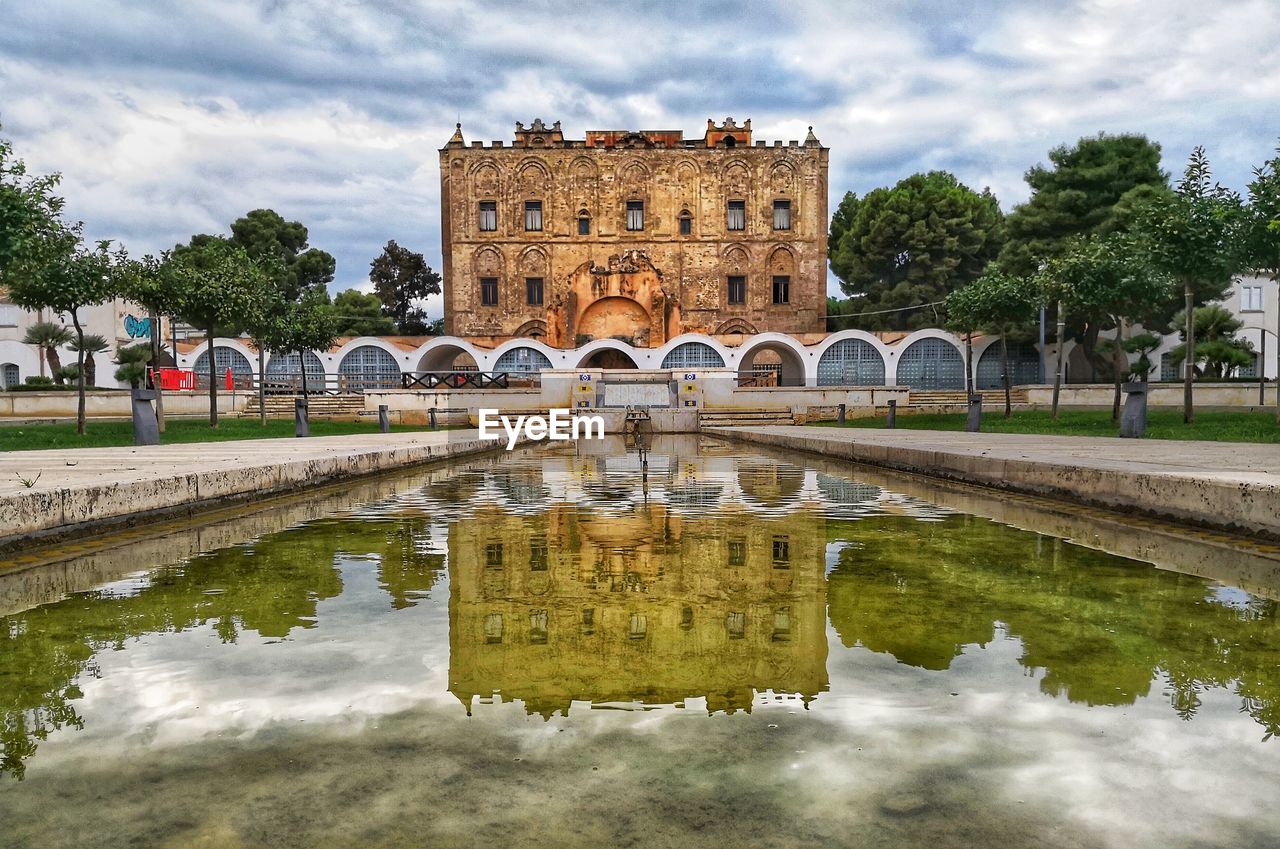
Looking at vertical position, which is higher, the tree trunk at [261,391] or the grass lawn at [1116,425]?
the tree trunk at [261,391]

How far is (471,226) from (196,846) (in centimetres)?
4655

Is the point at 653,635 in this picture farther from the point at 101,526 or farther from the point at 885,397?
the point at 885,397

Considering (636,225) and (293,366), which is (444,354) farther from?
(636,225)

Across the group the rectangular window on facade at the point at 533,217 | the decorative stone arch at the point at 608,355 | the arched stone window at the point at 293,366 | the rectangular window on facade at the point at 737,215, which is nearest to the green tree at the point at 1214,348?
the rectangular window on facade at the point at 737,215

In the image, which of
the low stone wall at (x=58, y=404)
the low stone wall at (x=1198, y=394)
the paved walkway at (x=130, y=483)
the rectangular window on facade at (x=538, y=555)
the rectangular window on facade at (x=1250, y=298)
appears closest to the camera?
the rectangular window on facade at (x=538, y=555)

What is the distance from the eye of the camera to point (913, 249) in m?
51.4

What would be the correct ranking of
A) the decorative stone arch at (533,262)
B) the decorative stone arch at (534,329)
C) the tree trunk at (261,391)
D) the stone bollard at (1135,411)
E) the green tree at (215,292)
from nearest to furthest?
the stone bollard at (1135,411), the green tree at (215,292), the tree trunk at (261,391), the decorative stone arch at (534,329), the decorative stone arch at (533,262)

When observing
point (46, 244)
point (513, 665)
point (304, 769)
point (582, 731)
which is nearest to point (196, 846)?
point (304, 769)

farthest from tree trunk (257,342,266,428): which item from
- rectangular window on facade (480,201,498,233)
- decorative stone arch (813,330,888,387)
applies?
decorative stone arch (813,330,888,387)

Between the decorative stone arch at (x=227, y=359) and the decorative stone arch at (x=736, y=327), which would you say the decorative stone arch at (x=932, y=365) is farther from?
the decorative stone arch at (x=227, y=359)

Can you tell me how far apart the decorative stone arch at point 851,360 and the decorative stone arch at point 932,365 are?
95cm

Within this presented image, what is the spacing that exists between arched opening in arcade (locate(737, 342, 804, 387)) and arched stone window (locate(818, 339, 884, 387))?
3.82ft

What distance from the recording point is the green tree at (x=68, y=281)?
1903cm

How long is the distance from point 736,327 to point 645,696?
146 feet
